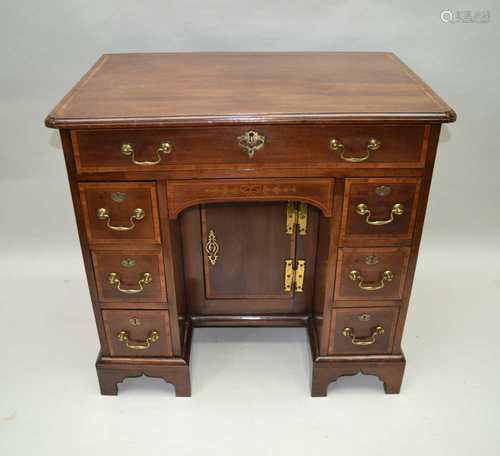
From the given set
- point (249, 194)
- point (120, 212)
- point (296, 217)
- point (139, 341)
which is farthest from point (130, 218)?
point (296, 217)

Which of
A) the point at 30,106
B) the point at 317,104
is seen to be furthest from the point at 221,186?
the point at 30,106

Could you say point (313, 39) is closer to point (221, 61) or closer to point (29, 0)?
point (221, 61)

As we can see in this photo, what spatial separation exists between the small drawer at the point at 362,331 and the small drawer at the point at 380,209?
287 millimetres

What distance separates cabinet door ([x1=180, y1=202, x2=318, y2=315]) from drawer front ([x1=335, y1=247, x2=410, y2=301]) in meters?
0.27

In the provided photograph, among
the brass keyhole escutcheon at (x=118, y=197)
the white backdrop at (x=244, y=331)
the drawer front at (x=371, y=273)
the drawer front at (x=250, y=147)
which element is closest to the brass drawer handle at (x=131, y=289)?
the brass keyhole escutcheon at (x=118, y=197)

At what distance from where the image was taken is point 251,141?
1521 millimetres

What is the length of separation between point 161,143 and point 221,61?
579 mm

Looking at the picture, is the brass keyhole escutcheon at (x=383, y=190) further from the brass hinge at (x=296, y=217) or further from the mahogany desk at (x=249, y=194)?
the brass hinge at (x=296, y=217)

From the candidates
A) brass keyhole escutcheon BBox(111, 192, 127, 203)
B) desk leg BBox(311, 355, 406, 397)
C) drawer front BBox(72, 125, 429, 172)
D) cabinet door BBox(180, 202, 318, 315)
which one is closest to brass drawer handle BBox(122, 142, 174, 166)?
drawer front BBox(72, 125, 429, 172)

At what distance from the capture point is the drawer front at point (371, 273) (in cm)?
174

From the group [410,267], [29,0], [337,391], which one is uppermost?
[29,0]

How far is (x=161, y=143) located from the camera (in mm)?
1527

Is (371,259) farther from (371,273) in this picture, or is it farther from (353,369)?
(353,369)

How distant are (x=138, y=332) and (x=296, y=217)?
667 millimetres
